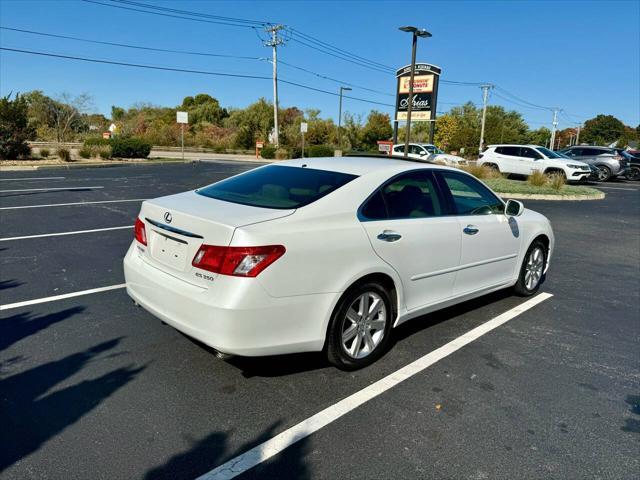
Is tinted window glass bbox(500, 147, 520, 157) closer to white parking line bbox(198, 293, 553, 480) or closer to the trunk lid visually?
white parking line bbox(198, 293, 553, 480)

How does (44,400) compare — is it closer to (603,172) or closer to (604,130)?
(603,172)

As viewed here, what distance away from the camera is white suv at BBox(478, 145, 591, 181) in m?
21.2

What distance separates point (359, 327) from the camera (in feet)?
11.4

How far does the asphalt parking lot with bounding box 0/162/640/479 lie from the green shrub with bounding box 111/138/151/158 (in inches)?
1067

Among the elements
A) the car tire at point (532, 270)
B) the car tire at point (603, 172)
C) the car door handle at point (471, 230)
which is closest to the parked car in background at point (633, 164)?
the car tire at point (603, 172)

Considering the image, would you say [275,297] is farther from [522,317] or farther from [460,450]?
[522,317]

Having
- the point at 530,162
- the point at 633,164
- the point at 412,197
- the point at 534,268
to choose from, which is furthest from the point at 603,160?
the point at 412,197

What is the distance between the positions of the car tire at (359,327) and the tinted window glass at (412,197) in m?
0.66

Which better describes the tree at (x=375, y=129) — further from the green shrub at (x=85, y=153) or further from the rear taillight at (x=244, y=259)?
the rear taillight at (x=244, y=259)

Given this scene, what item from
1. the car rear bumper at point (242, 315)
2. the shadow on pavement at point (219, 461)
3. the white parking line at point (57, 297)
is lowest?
the shadow on pavement at point (219, 461)

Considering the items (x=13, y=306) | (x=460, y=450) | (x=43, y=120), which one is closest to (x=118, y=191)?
(x=13, y=306)

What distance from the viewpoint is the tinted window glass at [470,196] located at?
435cm

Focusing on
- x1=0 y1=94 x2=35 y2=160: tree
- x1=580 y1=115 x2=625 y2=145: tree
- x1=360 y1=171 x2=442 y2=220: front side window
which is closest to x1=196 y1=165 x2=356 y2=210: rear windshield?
x1=360 y1=171 x2=442 y2=220: front side window

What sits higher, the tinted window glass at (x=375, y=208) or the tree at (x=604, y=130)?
the tree at (x=604, y=130)
